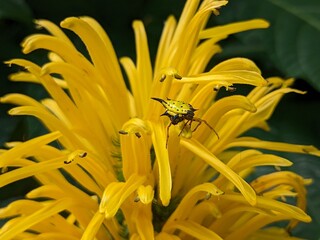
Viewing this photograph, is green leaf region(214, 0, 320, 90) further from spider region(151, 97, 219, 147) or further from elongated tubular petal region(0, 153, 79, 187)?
elongated tubular petal region(0, 153, 79, 187)

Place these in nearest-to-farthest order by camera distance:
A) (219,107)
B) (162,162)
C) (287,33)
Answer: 1. (162,162)
2. (219,107)
3. (287,33)

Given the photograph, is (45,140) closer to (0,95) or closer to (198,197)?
(198,197)

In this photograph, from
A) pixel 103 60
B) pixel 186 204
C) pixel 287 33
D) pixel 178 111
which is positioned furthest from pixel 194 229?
pixel 287 33

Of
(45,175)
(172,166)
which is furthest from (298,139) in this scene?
(45,175)

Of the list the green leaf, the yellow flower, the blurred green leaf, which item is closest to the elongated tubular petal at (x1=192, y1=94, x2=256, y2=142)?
the yellow flower

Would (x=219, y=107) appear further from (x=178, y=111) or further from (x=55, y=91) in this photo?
(x=55, y=91)

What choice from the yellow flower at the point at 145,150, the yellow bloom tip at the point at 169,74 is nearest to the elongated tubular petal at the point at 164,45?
the yellow flower at the point at 145,150
